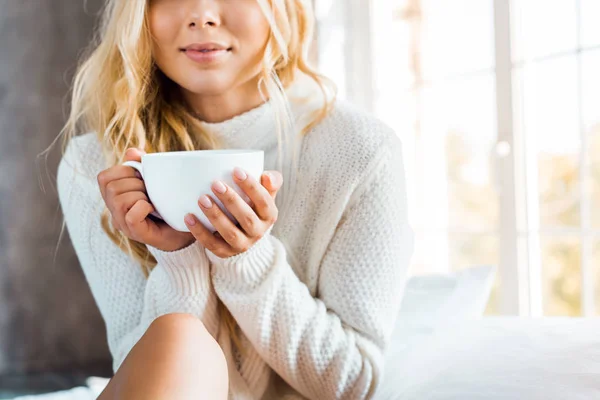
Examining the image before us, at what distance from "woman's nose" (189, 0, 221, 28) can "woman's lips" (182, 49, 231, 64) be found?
40 millimetres

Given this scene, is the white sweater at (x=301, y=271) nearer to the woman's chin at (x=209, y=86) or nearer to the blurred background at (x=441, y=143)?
the woman's chin at (x=209, y=86)

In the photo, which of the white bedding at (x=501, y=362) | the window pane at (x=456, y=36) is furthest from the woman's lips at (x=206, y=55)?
the window pane at (x=456, y=36)

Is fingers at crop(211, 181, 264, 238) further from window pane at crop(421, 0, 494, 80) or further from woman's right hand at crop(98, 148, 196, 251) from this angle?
window pane at crop(421, 0, 494, 80)

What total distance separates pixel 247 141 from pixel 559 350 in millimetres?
592

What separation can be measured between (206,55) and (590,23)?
49.0 inches

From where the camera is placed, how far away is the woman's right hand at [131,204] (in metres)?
0.78

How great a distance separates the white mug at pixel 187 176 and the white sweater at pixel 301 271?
180mm

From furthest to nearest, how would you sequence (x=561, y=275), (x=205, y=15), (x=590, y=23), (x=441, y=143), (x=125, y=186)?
(x=441, y=143)
(x=561, y=275)
(x=590, y=23)
(x=205, y=15)
(x=125, y=186)

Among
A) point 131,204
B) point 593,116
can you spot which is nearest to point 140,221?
point 131,204

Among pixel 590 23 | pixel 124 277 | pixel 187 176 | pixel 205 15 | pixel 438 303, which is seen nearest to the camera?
pixel 187 176

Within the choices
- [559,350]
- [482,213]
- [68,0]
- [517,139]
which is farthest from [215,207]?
[68,0]

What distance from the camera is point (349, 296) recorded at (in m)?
1.01

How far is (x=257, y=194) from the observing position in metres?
0.73

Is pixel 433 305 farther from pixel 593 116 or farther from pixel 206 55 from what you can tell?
pixel 593 116
